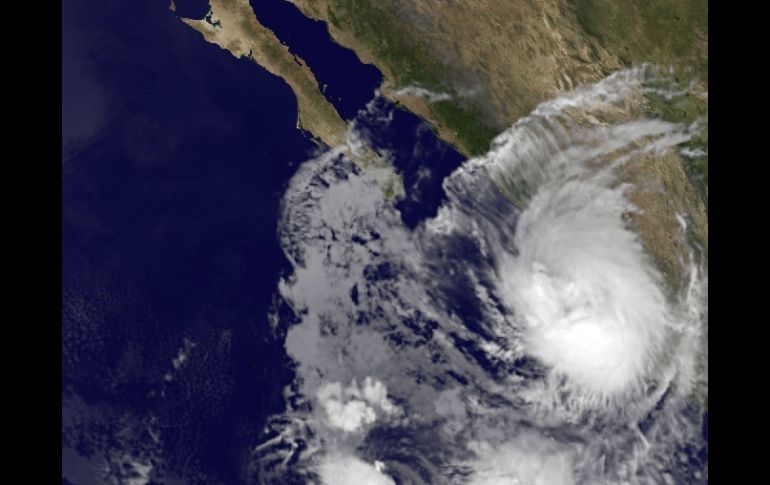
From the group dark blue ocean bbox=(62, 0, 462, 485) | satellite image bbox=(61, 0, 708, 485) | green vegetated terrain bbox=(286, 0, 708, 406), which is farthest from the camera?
green vegetated terrain bbox=(286, 0, 708, 406)

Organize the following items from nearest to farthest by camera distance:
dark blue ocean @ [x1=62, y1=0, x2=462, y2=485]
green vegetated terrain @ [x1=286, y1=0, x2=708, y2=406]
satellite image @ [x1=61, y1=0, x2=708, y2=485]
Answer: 1. dark blue ocean @ [x1=62, y1=0, x2=462, y2=485]
2. satellite image @ [x1=61, y1=0, x2=708, y2=485]
3. green vegetated terrain @ [x1=286, y1=0, x2=708, y2=406]

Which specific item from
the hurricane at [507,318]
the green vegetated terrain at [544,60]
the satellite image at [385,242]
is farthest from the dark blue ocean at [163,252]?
the green vegetated terrain at [544,60]

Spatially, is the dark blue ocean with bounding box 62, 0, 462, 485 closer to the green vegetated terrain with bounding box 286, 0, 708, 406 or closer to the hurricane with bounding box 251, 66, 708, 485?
the hurricane with bounding box 251, 66, 708, 485

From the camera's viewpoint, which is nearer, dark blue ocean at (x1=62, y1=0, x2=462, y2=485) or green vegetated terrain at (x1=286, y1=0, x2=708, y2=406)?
dark blue ocean at (x1=62, y1=0, x2=462, y2=485)

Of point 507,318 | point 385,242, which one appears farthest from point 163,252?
point 507,318

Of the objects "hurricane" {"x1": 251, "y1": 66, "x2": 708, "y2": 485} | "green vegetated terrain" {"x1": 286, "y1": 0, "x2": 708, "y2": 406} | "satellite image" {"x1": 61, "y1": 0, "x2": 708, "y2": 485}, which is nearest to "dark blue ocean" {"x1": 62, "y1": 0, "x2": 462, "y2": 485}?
"satellite image" {"x1": 61, "y1": 0, "x2": 708, "y2": 485}
